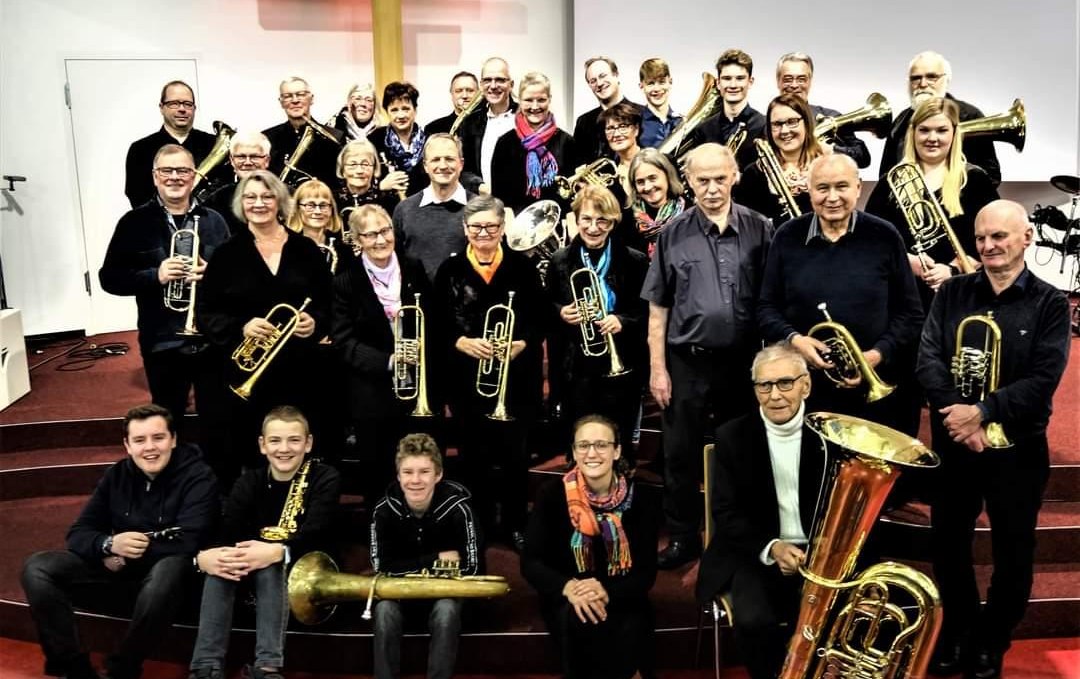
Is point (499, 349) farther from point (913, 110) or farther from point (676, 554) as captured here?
point (913, 110)

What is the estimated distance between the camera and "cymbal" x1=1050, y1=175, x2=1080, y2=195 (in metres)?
7.12

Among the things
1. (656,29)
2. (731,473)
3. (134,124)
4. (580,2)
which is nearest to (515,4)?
(580,2)

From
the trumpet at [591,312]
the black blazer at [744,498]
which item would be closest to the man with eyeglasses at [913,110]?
the trumpet at [591,312]

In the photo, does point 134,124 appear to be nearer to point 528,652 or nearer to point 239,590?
point 239,590

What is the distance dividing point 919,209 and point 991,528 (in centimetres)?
133

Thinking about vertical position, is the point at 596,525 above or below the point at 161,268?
below

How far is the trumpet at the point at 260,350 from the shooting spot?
3918mm

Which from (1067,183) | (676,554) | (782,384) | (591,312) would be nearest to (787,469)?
(782,384)

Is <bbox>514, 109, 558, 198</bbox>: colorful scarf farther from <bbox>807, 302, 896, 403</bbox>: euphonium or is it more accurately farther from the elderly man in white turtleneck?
the elderly man in white turtleneck

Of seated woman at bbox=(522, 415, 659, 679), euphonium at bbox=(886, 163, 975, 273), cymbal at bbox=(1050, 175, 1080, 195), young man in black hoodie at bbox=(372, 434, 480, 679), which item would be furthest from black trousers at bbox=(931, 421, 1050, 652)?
cymbal at bbox=(1050, 175, 1080, 195)

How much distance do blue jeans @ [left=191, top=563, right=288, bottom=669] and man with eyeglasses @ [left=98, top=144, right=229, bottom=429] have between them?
0.92 metres

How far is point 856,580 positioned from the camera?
2.94 meters

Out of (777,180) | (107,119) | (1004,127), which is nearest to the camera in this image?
(777,180)

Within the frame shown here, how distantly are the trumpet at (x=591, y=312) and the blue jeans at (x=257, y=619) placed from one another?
151cm
